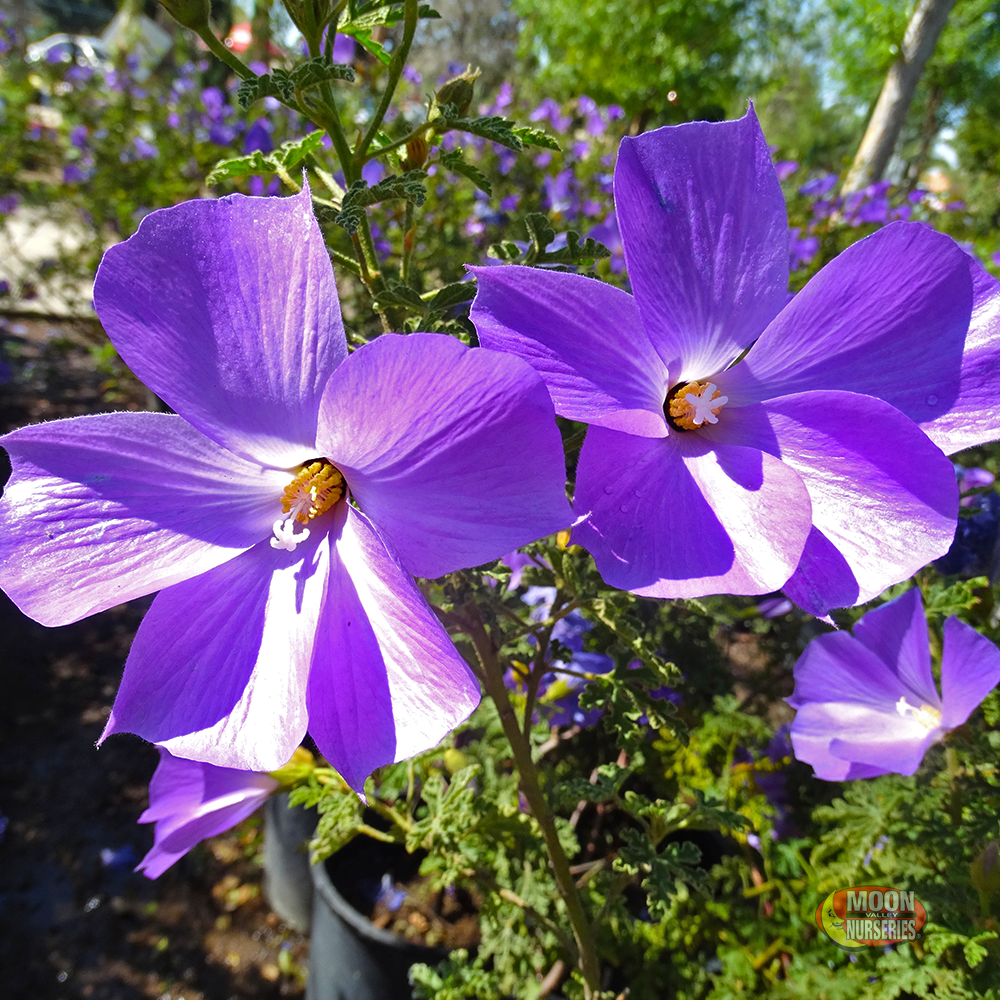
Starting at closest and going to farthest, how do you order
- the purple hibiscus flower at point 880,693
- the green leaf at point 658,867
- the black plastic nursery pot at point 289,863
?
1. the green leaf at point 658,867
2. the purple hibiscus flower at point 880,693
3. the black plastic nursery pot at point 289,863

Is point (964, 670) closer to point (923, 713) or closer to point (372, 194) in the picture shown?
point (923, 713)

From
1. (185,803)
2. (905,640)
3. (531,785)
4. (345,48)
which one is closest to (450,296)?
(531,785)

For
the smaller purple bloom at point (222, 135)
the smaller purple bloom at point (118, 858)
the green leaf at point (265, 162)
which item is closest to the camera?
the green leaf at point (265, 162)

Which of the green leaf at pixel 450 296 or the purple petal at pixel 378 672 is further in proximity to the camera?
the green leaf at pixel 450 296

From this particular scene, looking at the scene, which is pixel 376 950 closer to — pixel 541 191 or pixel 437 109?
pixel 437 109

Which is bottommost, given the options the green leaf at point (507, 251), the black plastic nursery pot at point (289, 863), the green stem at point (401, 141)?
the black plastic nursery pot at point (289, 863)

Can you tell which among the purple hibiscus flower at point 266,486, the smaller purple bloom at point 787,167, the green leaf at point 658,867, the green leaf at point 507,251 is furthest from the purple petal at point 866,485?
the smaller purple bloom at point 787,167

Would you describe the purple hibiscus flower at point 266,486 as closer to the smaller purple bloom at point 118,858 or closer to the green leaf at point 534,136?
the green leaf at point 534,136
